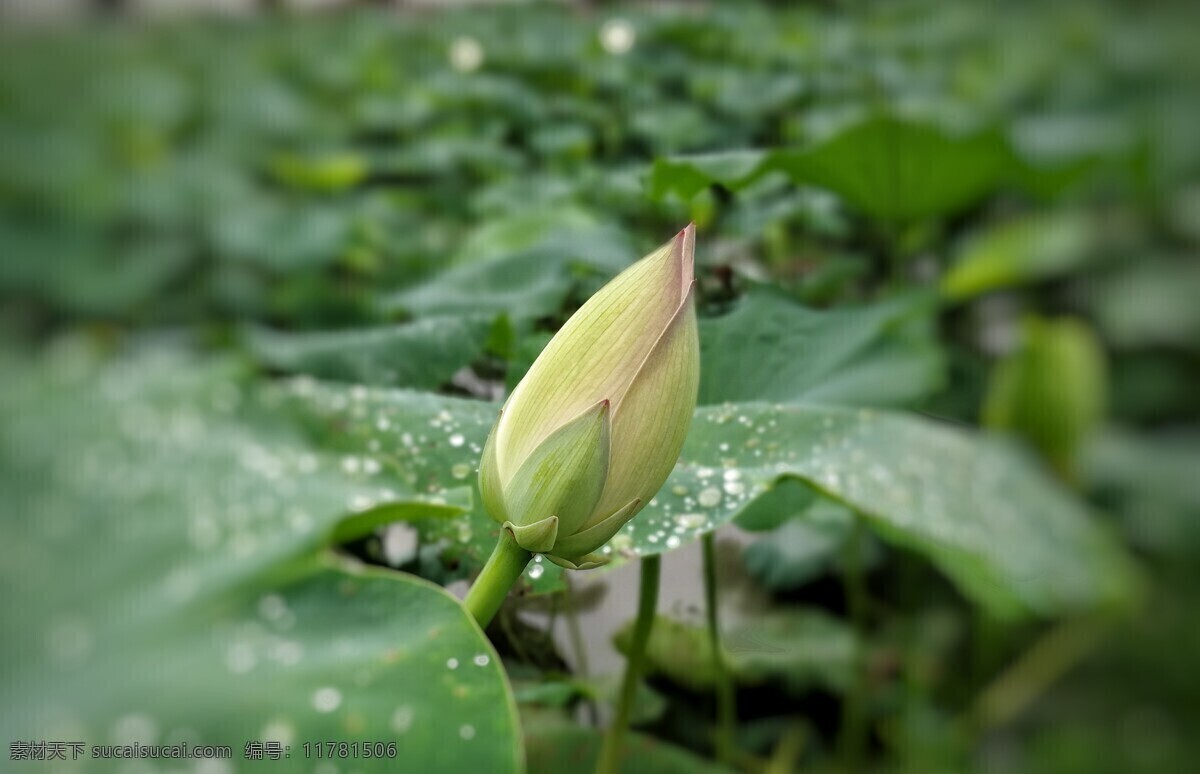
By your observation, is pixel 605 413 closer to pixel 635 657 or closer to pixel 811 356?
pixel 635 657

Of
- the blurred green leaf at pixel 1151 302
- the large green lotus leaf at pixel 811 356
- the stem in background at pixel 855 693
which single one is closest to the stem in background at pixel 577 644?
the large green lotus leaf at pixel 811 356

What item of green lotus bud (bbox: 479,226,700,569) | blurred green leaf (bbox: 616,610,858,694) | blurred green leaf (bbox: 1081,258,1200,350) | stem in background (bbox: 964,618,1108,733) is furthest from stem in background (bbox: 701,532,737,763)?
blurred green leaf (bbox: 1081,258,1200,350)

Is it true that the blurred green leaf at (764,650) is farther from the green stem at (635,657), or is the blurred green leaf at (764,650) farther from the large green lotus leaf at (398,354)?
the large green lotus leaf at (398,354)

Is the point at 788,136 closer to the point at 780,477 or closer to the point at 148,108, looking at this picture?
the point at 148,108

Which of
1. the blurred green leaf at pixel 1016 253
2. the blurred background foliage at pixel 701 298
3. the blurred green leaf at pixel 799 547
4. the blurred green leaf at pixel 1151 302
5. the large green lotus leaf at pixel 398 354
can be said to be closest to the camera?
the blurred background foliage at pixel 701 298

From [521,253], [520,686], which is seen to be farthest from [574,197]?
[520,686]

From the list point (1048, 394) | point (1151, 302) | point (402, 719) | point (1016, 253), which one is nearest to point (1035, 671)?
point (1048, 394)

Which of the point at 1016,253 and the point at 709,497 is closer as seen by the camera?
the point at 709,497

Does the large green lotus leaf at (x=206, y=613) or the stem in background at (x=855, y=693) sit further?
the stem in background at (x=855, y=693)

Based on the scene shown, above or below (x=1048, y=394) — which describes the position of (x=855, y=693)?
below
